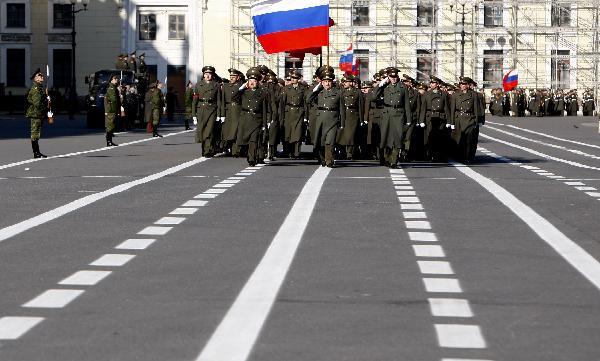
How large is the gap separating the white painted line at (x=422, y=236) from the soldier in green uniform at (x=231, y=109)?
15536mm

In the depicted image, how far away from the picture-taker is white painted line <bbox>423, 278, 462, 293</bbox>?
1070 centimetres

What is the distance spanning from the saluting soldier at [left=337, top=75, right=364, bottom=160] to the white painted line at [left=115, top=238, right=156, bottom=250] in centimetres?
1609

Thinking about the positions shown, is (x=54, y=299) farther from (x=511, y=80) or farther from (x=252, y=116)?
(x=511, y=80)

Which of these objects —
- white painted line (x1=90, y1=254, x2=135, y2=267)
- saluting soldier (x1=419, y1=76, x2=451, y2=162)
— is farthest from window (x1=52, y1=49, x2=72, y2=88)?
white painted line (x1=90, y1=254, x2=135, y2=267)

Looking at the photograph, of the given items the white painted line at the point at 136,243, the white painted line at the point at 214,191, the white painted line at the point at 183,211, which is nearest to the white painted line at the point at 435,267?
the white painted line at the point at 136,243

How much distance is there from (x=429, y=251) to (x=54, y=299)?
13.5 ft

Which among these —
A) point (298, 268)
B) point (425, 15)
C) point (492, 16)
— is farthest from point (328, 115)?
point (492, 16)

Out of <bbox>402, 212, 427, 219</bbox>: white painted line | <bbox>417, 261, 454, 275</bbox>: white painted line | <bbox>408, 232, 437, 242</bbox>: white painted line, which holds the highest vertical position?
<bbox>402, 212, 427, 219</bbox>: white painted line

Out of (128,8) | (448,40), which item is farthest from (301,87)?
(128,8)

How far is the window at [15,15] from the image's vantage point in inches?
3691

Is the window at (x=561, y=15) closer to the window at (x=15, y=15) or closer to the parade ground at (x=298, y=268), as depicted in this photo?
the window at (x=15, y=15)

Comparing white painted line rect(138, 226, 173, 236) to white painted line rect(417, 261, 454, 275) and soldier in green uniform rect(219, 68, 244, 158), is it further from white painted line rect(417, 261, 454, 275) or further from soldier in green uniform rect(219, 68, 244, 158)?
soldier in green uniform rect(219, 68, 244, 158)

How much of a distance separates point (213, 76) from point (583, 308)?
23.9 metres

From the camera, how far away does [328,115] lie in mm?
28125
